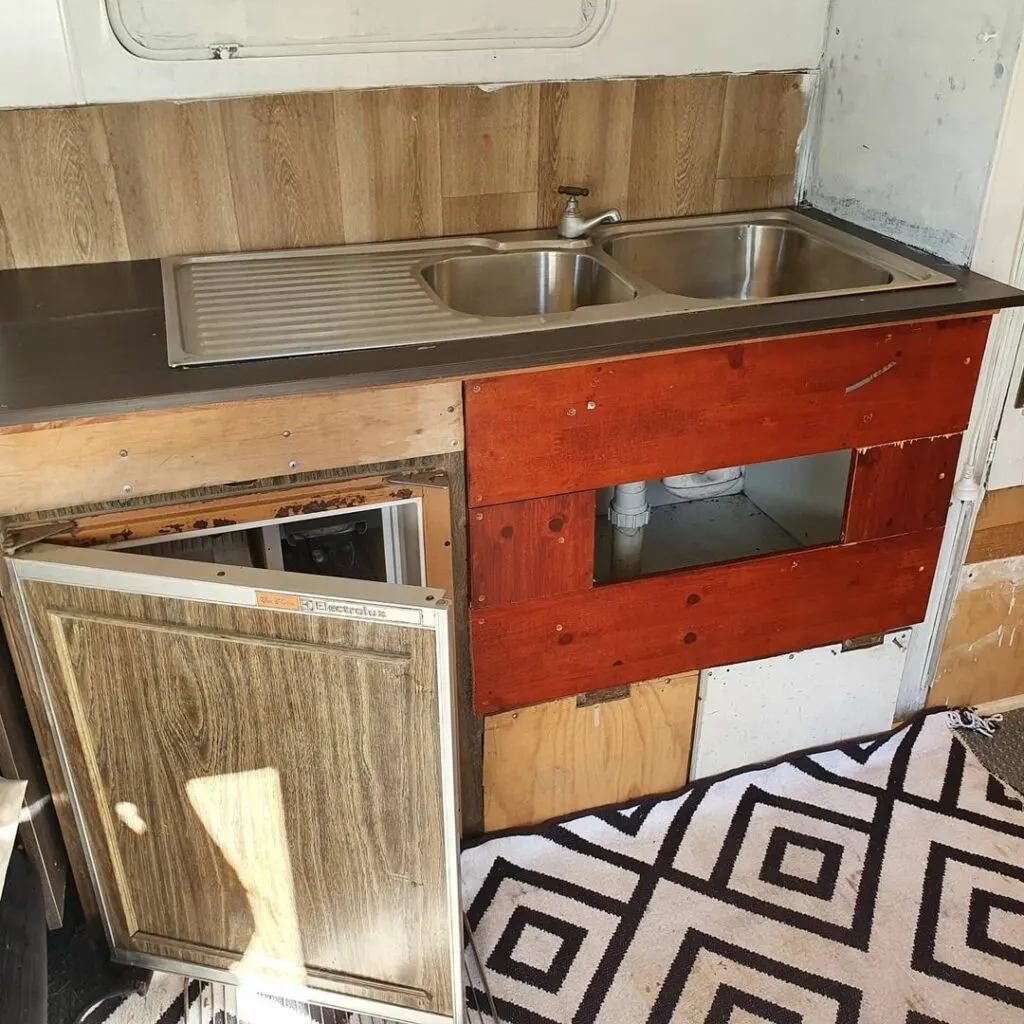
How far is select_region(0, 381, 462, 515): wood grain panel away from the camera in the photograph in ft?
4.05

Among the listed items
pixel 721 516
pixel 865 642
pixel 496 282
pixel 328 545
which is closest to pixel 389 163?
pixel 496 282

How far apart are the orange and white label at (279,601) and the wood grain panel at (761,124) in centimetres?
129

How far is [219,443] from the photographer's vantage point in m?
1.29

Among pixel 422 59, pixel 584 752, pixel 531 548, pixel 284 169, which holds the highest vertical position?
pixel 422 59

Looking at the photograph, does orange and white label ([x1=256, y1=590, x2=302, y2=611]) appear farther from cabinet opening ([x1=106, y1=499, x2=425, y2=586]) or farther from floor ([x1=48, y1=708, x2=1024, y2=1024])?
floor ([x1=48, y1=708, x2=1024, y2=1024])

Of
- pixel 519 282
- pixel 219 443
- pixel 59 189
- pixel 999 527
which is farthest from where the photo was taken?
pixel 999 527

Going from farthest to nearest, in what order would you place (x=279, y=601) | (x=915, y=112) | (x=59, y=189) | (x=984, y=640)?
(x=984, y=640), (x=915, y=112), (x=59, y=189), (x=279, y=601)

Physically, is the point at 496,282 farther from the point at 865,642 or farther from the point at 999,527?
the point at 999,527

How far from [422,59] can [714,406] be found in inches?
30.9

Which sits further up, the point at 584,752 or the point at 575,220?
the point at 575,220

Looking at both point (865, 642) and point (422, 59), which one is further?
point (865, 642)

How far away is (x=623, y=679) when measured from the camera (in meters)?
1.71

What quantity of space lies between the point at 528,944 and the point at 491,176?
1.34 m

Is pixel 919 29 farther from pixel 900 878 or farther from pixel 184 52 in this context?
pixel 900 878
